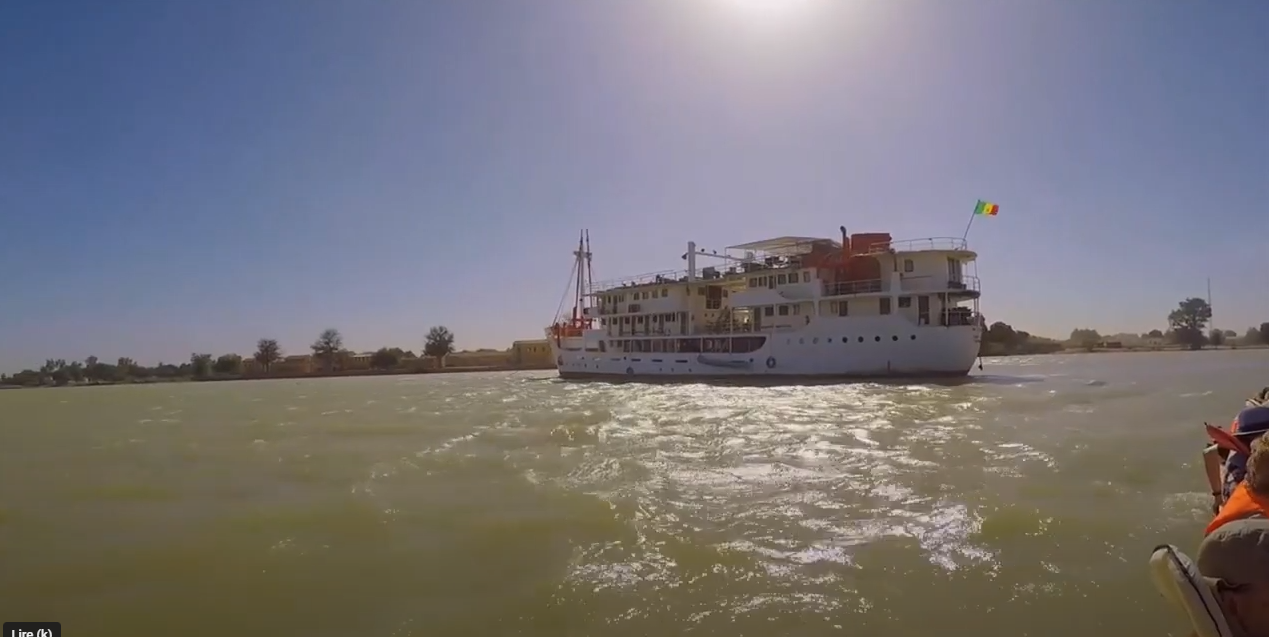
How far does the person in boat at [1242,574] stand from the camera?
79.9 inches

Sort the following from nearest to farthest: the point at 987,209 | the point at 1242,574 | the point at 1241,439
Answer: the point at 1242,574 < the point at 1241,439 < the point at 987,209

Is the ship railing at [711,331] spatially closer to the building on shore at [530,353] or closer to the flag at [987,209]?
the flag at [987,209]

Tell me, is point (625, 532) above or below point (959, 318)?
below

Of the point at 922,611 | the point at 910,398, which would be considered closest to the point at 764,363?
the point at 910,398

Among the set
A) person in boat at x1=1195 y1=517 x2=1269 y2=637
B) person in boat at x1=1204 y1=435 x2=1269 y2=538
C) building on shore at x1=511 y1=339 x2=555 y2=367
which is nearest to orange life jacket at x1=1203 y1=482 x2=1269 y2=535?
person in boat at x1=1204 y1=435 x2=1269 y2=538

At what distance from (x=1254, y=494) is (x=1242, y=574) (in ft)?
1.78

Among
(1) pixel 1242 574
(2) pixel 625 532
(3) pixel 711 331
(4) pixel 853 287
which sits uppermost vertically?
(4) pixel 853 287

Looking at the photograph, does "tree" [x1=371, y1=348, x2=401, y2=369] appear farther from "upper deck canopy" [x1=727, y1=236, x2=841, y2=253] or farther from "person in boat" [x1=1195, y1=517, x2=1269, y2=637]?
"person in boat" [x1=1195, y1=517, x2=1269, y2=637]

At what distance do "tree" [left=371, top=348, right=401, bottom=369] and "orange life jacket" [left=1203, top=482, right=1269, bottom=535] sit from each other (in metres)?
91.1

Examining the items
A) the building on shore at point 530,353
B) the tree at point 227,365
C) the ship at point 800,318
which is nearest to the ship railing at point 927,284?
the ship at point 800,318

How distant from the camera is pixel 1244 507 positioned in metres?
2.44

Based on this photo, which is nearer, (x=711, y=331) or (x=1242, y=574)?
(x=1242, y=574)

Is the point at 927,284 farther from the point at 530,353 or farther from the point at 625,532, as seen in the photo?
the point at 530,353

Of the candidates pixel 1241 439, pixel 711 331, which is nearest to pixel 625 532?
pixel 1241 439
